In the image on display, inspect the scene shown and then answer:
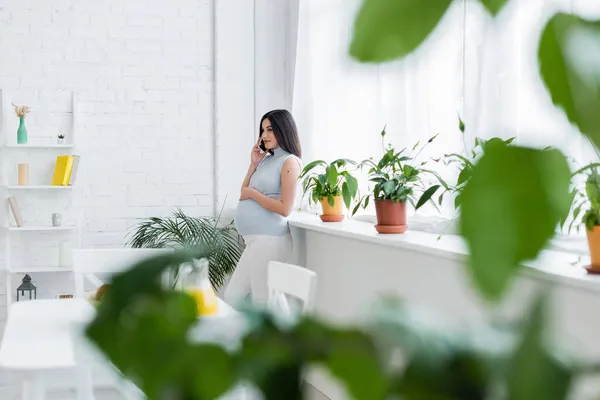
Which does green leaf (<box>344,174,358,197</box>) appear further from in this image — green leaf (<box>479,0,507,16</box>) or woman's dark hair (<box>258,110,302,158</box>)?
green leaf (<box>479,0,507,16</box>)

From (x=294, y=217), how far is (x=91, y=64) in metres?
1.78

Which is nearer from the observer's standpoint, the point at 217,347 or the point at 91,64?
the point at 217,347

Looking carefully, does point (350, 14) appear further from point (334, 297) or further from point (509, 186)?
point (334, 297)

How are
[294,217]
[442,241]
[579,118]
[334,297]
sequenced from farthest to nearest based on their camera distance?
[294,217], [334,297], [442,241], [579,118]

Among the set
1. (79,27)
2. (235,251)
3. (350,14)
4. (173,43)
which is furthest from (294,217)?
(350,14)

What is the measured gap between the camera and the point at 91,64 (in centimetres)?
561

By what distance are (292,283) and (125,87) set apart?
10.5 ft

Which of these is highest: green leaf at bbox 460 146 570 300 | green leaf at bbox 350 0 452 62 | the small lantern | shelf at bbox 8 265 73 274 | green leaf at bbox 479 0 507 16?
green leaf at bbox 479 0 507 16

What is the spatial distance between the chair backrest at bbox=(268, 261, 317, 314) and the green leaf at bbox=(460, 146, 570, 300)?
244 cm

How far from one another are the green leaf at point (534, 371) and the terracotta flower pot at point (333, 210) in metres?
4.50

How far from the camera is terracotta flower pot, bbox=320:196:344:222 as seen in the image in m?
4.66

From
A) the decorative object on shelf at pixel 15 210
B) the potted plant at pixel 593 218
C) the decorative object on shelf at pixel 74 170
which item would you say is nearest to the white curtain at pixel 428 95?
the potted plant at pixel 593 218

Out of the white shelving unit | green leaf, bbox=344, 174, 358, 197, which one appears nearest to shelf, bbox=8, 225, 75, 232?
the white shelving unit

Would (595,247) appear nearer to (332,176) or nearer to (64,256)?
(332,176)
